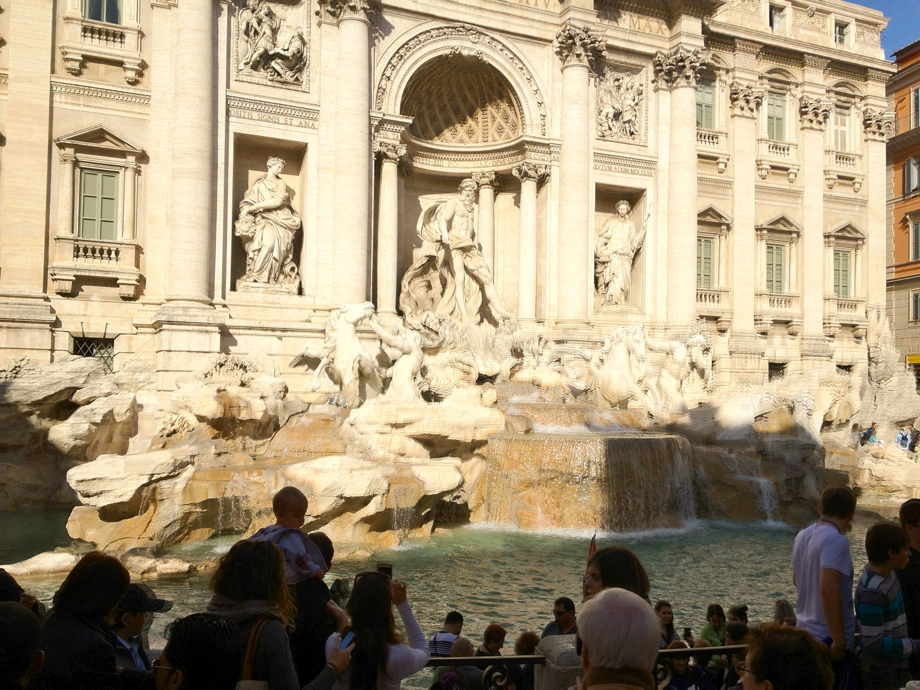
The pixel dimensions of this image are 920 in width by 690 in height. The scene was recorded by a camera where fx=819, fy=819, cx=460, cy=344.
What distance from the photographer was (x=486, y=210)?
21297 millimetres

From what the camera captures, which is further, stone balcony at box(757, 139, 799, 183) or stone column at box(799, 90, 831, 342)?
stone column at box(799, 90, 831, 342)

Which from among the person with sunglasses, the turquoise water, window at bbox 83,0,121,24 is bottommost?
the turquoise water

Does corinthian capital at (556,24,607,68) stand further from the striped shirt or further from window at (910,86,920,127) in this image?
the striped shirt

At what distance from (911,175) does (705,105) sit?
10144mm

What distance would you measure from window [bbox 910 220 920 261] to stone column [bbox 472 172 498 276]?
16.3 meters

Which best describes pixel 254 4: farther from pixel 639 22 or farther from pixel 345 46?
pixel 639 22

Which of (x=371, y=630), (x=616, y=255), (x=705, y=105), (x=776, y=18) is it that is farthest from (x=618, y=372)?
(x=371, y=630)

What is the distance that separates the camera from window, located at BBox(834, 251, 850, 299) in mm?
25888

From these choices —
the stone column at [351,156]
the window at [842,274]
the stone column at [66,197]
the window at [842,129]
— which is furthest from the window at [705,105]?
the stone column at [66,197]

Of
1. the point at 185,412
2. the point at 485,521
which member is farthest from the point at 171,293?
the point at 485,521

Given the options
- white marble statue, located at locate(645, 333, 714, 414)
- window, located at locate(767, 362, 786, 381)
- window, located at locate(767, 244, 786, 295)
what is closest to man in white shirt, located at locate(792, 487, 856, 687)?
white marble statue, located at locate(645, 333, 714, 414)

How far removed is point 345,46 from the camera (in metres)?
17.8

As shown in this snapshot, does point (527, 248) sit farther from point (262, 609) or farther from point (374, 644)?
point (262, 609)

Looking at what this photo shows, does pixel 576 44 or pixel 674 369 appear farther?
pixel 576 44
